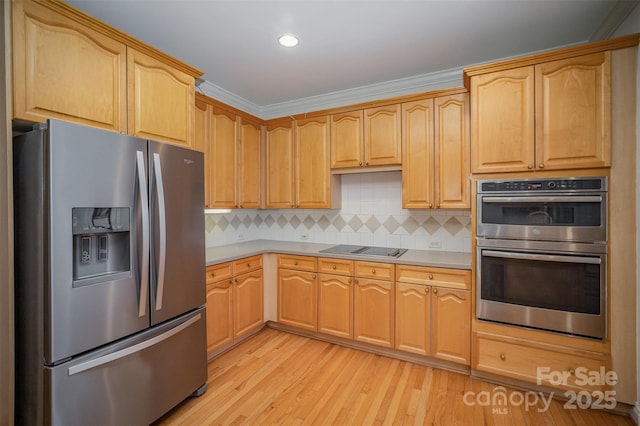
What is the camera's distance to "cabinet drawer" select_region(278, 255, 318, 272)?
9.86 feet

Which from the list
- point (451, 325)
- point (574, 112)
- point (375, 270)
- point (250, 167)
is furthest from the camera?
point (250, 167)

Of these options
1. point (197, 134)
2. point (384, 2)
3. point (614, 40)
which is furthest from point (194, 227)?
point (614, 40)

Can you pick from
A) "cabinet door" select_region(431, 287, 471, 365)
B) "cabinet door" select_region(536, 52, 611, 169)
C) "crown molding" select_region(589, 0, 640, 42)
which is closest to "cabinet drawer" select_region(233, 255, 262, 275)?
"cabinet door" select_region(431, 287, 471, 365)

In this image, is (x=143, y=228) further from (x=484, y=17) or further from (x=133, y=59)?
(x=484, y=17)

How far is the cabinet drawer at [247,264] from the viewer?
2.83 meters

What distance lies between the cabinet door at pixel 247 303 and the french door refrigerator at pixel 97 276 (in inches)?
34.5

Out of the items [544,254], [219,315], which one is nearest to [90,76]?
[219,315]

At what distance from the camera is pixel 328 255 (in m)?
2.89

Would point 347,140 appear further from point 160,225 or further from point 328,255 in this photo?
point 160,225

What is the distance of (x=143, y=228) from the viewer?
5.57 feet

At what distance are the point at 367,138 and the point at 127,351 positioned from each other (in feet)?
8.29

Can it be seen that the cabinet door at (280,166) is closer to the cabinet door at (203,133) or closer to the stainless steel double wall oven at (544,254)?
the cabinet door at (203,133)

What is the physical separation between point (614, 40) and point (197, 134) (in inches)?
120

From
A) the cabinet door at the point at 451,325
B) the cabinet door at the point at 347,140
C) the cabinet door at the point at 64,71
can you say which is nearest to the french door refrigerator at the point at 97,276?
the cabinet door at the point at 64,71
